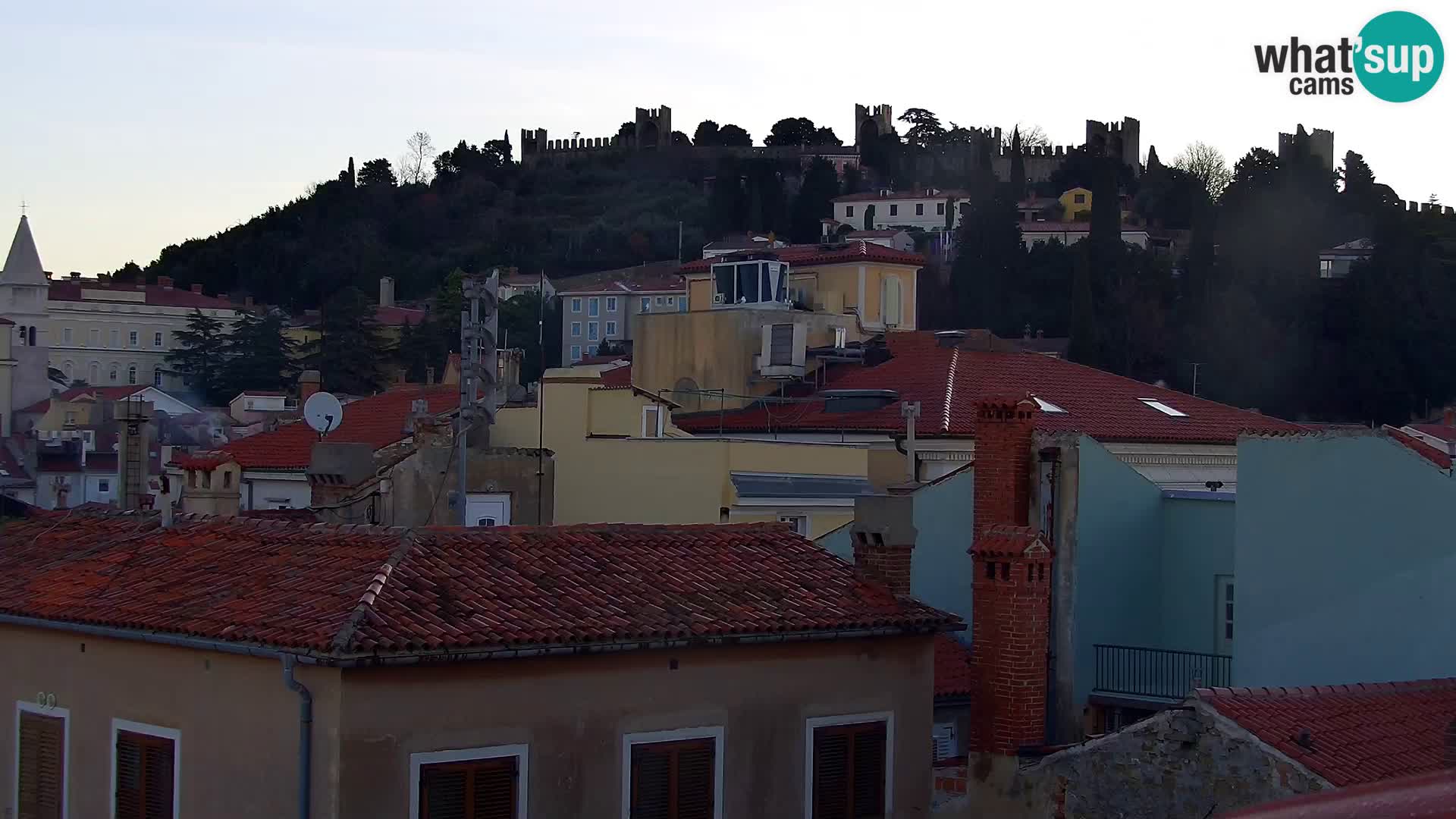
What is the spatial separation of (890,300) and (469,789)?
85.2ft

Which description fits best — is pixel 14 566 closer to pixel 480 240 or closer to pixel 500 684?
pixel 500 684

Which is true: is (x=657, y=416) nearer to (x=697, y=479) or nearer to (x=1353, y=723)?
(x=697, y=479)

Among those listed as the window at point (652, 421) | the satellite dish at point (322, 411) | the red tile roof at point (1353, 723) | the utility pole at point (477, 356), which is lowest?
the red tile roof at point (1353, 723)

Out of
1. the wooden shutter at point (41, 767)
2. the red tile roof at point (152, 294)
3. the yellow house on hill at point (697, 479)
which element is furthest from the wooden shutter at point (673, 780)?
Result: the red tile roof at point (152, 294)

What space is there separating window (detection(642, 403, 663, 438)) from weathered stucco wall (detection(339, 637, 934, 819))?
12499 millimetres

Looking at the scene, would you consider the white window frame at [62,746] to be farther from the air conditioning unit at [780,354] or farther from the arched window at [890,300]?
the arched window at [890,300]

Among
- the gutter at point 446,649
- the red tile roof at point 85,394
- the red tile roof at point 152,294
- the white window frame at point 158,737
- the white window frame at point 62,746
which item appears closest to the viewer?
the gutter at point 446,649

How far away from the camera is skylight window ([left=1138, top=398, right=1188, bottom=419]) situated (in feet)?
89.9

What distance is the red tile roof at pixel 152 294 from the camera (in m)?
103

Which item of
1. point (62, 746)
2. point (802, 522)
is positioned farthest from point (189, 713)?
point (802, 522)

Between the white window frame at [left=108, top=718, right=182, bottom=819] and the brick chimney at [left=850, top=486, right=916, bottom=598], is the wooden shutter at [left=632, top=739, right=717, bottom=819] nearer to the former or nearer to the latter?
the brick chimney at [left=850, top=486, right=916, bottom=598]

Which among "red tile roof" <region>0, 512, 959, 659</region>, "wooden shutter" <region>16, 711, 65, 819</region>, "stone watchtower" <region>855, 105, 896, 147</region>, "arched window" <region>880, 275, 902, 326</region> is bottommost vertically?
"wooden shutter" <region>16, 711, 65, 819</region>

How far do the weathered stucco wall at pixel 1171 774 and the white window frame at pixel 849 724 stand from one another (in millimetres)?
1415

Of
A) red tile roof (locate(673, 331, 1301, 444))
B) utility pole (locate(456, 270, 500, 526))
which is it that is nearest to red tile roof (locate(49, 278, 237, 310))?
red tile roof (locate(673, 331, 1301, 444))
